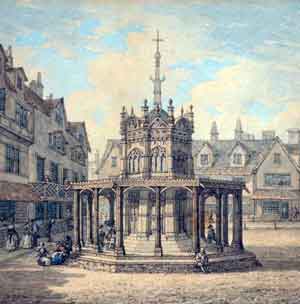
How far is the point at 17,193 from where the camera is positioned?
23.3 meters

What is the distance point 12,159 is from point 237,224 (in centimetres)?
1160

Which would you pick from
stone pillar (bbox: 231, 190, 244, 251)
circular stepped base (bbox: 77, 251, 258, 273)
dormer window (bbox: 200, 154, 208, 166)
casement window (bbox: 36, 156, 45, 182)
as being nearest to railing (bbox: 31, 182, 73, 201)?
casement window (bbox: 36, 156, 45, 182)

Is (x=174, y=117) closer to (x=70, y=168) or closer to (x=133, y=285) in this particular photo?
(x=133, y=285)

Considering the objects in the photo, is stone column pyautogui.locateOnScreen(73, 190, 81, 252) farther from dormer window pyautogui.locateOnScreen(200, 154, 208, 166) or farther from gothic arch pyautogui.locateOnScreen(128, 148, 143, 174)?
dormer window pyautogui.locateOnScreen(200, 154, 208, 166)

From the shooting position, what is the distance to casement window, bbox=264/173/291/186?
38781mm

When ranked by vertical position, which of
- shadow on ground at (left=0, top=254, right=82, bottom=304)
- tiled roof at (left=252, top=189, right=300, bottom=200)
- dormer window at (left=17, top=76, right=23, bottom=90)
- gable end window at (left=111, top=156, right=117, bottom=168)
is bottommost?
shadow on ground at (left=0, top=254, right=82, bottom=304)

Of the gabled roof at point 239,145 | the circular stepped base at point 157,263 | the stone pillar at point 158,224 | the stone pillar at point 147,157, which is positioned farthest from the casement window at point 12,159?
the gabled roof at point 239,145

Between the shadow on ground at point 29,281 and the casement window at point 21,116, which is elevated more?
the casement window at point 21,116

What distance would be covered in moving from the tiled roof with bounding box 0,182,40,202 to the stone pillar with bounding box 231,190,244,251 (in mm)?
9759

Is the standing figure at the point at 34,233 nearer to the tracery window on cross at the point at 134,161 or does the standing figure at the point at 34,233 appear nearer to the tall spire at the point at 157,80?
the tracery window on cross at the point at 134,161

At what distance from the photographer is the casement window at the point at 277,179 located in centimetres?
→ 3878

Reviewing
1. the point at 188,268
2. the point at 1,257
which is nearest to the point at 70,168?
the point at 1,257

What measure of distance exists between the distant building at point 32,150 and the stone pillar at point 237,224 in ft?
27.1

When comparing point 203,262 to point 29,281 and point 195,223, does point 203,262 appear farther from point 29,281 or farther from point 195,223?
point 29,281
